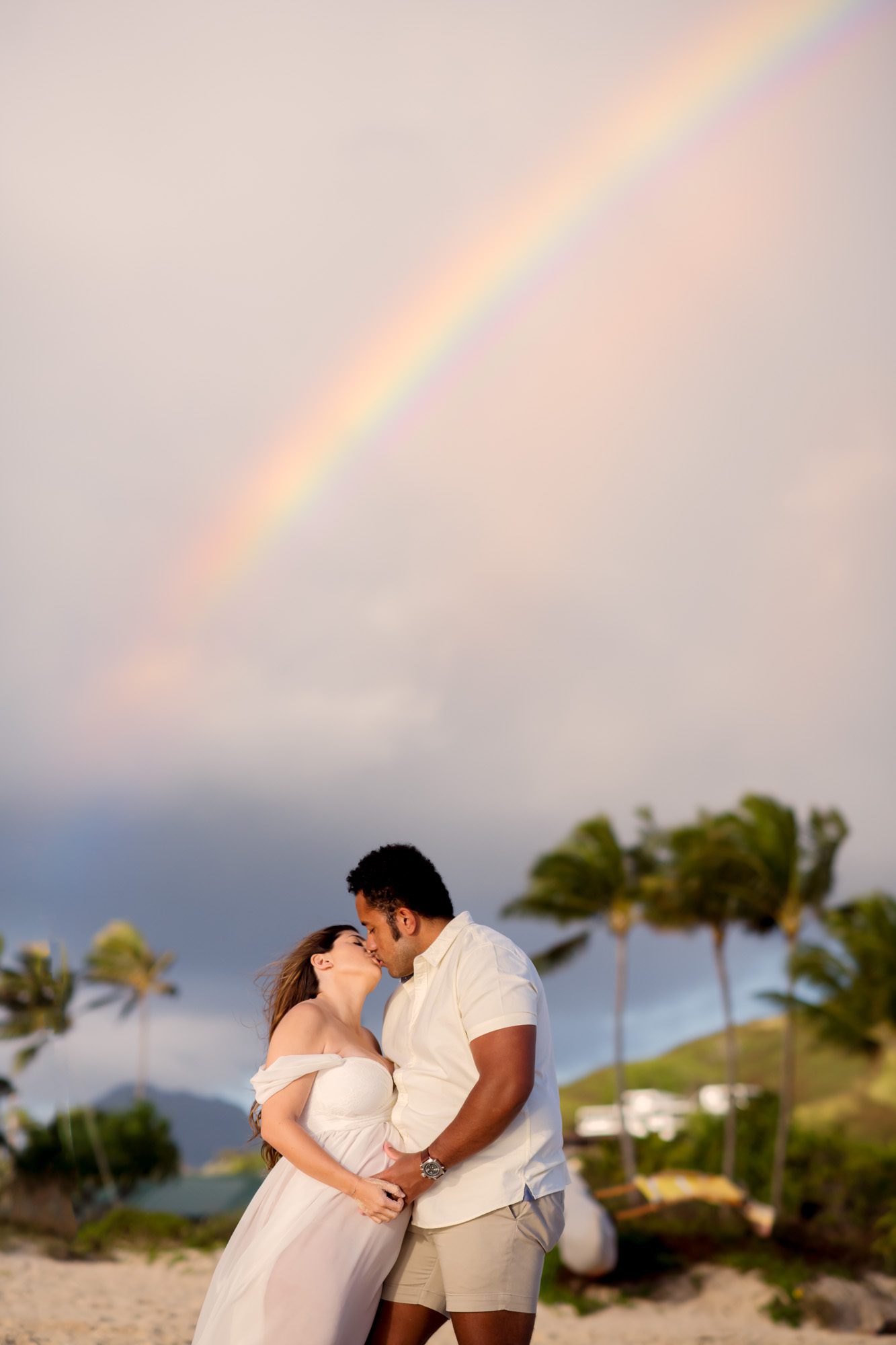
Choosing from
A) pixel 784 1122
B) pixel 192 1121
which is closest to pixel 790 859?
pixel 784 1122

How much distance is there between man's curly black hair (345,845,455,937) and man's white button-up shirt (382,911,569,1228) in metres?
0.10

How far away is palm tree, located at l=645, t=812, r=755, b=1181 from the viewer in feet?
111

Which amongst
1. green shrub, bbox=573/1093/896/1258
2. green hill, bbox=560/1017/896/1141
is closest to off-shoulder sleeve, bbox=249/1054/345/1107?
green shrub, bbox=573/1093/896/1258

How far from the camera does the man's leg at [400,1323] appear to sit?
3455mm

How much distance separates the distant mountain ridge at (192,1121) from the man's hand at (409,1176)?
20.2 m

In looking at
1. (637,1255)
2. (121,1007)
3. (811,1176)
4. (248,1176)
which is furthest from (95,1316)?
(121,1007)

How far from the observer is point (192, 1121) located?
29938mm

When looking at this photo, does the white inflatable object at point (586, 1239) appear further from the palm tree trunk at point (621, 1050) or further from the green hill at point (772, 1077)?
the green hill at point (772, 1077)

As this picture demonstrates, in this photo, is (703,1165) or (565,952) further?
(565,952)

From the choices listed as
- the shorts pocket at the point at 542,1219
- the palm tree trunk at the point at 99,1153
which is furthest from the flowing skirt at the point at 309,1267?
the palm tree trunk at the point at 99,1153

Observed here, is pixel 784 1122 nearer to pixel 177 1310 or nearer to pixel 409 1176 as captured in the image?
pixel 177 1310

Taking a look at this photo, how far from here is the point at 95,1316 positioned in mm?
9805

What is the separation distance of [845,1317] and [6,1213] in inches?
364

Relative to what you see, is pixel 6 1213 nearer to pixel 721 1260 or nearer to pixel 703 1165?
pixel 721 1260
